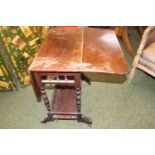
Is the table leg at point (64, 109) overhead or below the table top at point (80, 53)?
below

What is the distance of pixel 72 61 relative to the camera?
1.02m

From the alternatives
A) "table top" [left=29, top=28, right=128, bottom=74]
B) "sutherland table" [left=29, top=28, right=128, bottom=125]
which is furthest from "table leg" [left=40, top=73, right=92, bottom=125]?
"table top" [left=29, top=28, right=128, bottom=74]

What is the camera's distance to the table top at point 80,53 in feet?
3.16

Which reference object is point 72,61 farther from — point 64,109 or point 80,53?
point 64,109

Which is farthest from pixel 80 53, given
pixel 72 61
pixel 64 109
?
pixel 64 109

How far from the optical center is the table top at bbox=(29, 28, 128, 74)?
3.16ft

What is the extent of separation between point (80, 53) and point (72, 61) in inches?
4.4

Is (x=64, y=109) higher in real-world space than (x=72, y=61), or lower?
lower

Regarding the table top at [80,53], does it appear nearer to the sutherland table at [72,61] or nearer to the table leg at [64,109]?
the sutherland table at [72,61]

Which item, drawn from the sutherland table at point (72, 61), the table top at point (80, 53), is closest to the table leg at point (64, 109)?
the sutherland table at point (72, 61)

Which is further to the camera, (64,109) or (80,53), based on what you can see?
(64,109)

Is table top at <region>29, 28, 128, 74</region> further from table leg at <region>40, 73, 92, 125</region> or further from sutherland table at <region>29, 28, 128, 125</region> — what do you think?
table leg at <region>40, 73, 92, 125</region>

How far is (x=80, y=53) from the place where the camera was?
109 cm

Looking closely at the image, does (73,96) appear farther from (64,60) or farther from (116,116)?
(64,60)
